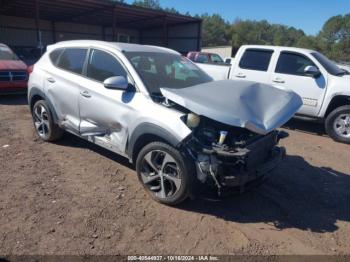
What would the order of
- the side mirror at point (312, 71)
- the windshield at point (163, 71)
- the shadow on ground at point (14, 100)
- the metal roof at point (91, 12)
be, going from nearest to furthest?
1. the windshield at point (163, 71)
2. the side mirror at point (312, 71)
3. the shadow on ground at point (14, 100)
4. the metal roof at point (91, 12)

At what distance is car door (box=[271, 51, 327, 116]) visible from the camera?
7.36 m

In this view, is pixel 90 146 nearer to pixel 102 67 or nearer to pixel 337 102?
pixel 102 67

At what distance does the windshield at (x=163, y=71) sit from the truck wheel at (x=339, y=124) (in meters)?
3.57

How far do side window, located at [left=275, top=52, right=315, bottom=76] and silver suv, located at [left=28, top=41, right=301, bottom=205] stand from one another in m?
3.47

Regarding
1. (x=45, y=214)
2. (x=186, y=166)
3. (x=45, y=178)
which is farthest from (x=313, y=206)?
(x=45, y=178)

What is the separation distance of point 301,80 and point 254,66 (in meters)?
1.28

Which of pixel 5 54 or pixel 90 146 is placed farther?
pixel 5 54

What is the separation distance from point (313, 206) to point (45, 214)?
3.23 meters

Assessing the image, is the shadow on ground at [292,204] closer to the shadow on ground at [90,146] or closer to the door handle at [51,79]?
the shadow on ground at [90,146]

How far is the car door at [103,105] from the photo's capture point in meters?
4.25

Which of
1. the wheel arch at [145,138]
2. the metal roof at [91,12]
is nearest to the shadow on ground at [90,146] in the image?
the wheel arch at [145,138]

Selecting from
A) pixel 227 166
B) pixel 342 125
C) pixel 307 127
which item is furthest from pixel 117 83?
pixel 307 127

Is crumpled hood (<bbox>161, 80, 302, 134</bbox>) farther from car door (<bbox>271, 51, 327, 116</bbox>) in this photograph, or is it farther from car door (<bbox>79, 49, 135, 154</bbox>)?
car door (<bbox>271, 51, 327, 116</bbox>)

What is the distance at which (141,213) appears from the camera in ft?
12.6
